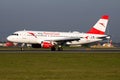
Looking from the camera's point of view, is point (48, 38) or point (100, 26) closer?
point (48, 38)

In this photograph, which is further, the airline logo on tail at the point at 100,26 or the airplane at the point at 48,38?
the airline logo on tail at the point at 100,26

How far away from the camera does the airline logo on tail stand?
84363 millimetres

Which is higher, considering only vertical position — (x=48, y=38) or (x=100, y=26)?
(x=100, y=26)

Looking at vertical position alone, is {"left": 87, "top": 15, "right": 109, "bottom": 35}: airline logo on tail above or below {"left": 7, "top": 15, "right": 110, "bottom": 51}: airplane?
above

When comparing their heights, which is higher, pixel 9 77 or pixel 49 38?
pixel 49 38

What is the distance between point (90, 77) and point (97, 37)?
197 ft

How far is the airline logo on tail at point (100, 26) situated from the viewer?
277 feet

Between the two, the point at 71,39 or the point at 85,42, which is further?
the point at 85,42

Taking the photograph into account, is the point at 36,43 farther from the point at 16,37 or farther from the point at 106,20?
the point at 106,20

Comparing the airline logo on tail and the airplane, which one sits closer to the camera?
the airplane

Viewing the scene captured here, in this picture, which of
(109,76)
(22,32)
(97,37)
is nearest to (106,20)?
(97,37)

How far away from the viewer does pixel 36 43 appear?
76.2 metres

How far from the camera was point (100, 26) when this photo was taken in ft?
282

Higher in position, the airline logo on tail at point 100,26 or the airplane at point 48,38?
the airline logo on tail at point 100,26
